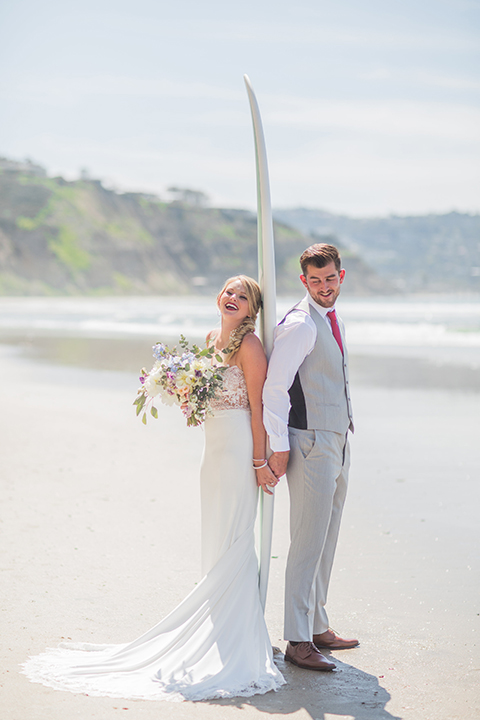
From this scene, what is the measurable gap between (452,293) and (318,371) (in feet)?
503

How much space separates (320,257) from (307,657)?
6.11 ft

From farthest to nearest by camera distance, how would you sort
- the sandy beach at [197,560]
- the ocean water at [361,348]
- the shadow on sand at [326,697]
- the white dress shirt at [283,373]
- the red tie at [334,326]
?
the ocean water at [361,348] → the red tie at [334,326] → the white dress shirt at [283,373] → the sandy beach at [197,560] → the shadow on sand at [326,697]

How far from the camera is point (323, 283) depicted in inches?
136

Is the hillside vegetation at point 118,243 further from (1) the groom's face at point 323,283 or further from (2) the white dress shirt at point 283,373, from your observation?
(2) the white dress shirt at point 283,373

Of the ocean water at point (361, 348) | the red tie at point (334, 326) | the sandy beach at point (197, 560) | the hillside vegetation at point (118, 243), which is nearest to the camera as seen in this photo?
the sandy beach at point (197, 560)

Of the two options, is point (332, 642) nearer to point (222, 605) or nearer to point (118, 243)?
point (222, 605)

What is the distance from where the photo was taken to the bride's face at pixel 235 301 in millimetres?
3482

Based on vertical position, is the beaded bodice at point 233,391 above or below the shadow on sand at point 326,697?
above

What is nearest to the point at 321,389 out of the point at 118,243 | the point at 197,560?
the point at 197,560

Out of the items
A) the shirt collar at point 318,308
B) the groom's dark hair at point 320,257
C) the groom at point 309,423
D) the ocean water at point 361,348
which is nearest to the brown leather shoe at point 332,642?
the groom at point 309,423

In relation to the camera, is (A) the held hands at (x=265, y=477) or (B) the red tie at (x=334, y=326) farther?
(B) the red tie at (x=334, y=326)

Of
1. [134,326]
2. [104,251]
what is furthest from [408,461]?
[104,251]

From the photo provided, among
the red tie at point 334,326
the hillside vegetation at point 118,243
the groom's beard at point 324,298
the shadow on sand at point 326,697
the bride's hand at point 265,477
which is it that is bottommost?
the shadow on sand at point 326,697

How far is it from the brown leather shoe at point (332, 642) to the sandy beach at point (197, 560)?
1.8 inches
